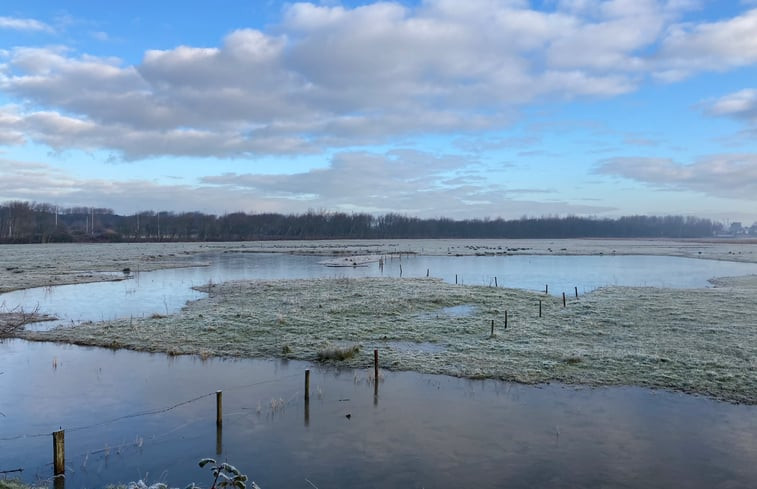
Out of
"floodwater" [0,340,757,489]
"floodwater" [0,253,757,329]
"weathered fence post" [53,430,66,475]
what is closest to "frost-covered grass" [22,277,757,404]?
"floodwater" [0,340,757,489]

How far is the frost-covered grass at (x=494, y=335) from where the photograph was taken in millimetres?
16547

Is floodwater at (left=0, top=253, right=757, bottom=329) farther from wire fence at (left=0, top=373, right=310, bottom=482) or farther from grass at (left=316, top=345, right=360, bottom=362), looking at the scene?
grass at (left=316, top=345, right=360, bottom=362)

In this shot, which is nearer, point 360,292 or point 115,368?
point 115,368

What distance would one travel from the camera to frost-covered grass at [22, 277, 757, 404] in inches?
651

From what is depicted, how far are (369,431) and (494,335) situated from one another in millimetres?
10805

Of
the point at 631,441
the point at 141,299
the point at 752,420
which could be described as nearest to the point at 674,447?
the point at 631,441

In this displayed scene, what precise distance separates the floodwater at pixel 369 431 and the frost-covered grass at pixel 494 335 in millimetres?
1665

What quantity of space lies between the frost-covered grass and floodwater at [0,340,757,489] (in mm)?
1665

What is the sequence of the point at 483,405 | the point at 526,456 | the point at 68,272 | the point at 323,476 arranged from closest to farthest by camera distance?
the point at 323,476
the point at 526,456
the point at 483,405
the point at 68,272

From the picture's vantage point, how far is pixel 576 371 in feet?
53.9

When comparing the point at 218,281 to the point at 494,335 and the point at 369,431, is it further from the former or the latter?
the point at 369,431

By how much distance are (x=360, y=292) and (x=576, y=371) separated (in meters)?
20.0

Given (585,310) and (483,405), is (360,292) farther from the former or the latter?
(483,405)

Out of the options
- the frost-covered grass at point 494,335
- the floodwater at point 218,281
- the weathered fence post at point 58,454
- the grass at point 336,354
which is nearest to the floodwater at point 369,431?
the weathered fence post at point 58,454
